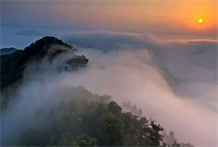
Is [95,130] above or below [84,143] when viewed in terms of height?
above

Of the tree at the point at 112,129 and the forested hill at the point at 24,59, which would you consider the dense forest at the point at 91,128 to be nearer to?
the tree at the point at 112,129

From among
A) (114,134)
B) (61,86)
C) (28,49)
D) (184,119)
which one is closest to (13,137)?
(61,86)

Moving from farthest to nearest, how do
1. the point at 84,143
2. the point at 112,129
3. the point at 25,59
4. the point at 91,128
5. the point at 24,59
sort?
the point at 24,59, the point at 25,59, the point at 91,128, the point at 112,129, the point at 84,143

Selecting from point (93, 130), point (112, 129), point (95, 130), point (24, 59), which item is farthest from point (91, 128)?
point (24, 59)

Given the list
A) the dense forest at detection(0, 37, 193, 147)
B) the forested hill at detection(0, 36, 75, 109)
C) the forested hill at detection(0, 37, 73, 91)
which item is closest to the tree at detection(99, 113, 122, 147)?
the dense forest at detection(0, 37, 193, 147)

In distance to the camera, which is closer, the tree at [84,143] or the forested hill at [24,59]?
the tree at [84,143]

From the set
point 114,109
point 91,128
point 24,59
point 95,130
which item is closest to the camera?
point 95,130

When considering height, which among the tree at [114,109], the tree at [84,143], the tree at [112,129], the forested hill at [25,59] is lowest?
the tree at [84,143]

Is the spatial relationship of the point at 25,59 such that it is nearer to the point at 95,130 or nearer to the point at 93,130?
the point at 93,130

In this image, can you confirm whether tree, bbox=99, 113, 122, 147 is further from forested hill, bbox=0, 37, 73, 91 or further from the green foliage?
forested hill, bbox=0, 37, 73, 91

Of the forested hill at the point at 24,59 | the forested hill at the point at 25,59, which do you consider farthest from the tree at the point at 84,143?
the forested hill at the point at 24,59

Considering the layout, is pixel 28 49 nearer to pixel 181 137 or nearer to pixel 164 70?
pixel 181 137

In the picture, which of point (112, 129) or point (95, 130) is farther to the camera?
point (95, 130)

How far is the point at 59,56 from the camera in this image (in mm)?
46062
